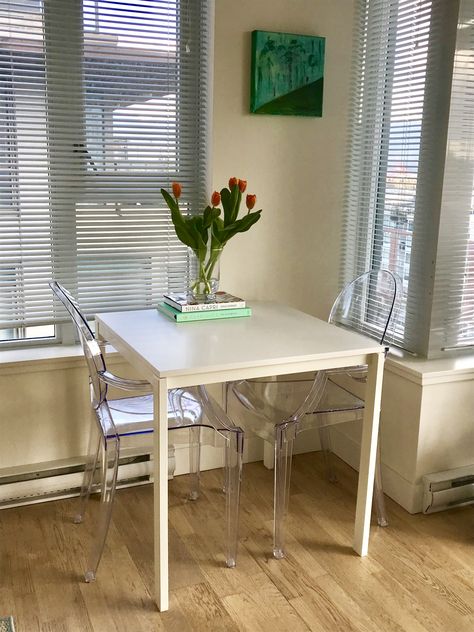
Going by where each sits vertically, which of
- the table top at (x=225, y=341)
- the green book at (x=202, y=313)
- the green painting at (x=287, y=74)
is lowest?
the table top at (x=225, y=341)

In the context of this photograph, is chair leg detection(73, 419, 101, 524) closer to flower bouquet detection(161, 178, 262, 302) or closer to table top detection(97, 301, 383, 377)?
table top detection(97, 301, 383, 377)

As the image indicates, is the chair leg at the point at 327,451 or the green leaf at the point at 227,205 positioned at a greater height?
the green leaf at the point at 227,205

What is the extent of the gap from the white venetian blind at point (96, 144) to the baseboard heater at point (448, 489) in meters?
1.39

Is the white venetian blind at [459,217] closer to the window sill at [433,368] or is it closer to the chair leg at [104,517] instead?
the window sill at [433,368]

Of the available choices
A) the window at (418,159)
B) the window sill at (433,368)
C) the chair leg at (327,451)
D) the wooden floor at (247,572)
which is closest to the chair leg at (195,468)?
the wooden floor at (247,572)

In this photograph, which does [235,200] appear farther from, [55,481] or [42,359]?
[55,481]

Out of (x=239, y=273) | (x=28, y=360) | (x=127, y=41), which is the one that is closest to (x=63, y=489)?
(x=28, y=360)

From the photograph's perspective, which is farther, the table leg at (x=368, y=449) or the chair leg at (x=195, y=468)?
the chair leg at (x=195, y=468)

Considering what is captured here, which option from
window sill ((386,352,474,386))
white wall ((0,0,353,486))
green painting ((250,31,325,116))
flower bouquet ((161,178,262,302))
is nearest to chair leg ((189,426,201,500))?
white wall ((0,0,353,486))

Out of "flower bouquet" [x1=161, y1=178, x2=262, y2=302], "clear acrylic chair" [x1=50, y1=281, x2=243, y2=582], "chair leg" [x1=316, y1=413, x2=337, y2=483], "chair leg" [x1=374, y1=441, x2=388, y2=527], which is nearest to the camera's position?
"clear acrylic chair" [x1=50, y1=281, x2=243, y2=582]

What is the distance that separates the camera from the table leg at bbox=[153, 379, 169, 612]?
195 cm

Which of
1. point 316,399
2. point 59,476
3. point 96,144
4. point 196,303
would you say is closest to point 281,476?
point 316,399

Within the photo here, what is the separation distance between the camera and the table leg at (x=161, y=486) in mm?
1953

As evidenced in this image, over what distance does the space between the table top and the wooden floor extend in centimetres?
74
